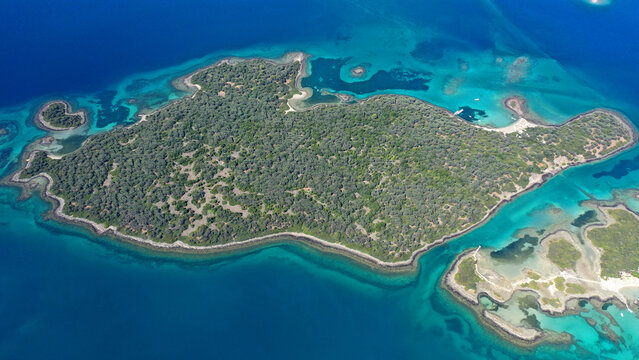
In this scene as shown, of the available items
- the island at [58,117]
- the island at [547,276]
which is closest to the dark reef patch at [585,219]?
the island at [547,276]

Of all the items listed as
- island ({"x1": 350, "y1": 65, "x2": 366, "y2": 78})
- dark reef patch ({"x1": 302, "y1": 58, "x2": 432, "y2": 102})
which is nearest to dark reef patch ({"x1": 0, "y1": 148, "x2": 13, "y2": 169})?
dark reef patch ({"x1": 302, "y1": 58, "x2": 432, "y2": 102})

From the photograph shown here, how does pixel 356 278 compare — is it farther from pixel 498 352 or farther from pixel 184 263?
pixel 184 263

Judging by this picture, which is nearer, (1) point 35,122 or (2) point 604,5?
(1) point 35,122

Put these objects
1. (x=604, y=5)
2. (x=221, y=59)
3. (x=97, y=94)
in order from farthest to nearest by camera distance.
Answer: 1. (x=604, y=5)
2. (x=221, y=59)
3. (x=97, y=94)

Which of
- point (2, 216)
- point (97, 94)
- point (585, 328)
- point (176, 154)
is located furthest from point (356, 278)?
point (97, 94)

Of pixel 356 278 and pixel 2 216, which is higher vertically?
pixel 2 216

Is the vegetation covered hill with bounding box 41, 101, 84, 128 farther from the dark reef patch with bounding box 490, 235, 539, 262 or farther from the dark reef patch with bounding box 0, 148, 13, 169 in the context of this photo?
the dark reef patch with bounding box 490, 235, 539, 262
